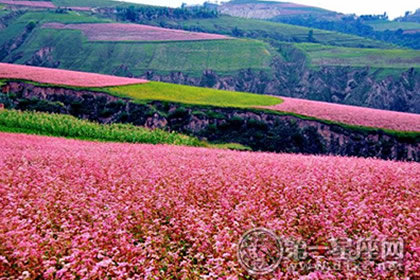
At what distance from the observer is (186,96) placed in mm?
Answer: 46062

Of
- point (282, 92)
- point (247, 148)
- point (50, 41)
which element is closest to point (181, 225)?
point (247, 148)

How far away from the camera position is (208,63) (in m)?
97.5

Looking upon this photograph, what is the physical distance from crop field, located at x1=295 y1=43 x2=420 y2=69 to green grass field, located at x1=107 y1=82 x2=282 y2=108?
61.2 meters

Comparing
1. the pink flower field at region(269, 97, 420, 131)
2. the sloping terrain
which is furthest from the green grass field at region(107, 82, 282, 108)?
the pink flower field at region(269, 97, 420, 131)

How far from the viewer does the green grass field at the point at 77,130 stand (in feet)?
91.9

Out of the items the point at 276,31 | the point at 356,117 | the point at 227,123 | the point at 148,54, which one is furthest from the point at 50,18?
the point at 356,117

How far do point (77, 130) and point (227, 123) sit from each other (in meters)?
15.1

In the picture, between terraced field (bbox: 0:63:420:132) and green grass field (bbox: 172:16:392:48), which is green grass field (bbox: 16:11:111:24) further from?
terraced field (bbox: 0:63:420:132)

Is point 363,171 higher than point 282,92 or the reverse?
higher

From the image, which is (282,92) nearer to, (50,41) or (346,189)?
(50,41)

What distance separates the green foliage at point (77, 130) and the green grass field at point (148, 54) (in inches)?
2496

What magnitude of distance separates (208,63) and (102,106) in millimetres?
59939

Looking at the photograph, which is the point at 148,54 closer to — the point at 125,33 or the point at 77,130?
the point at 125,33

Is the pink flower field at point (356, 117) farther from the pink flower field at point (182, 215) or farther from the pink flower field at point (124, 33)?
the pink flower field at point (124, 33)
